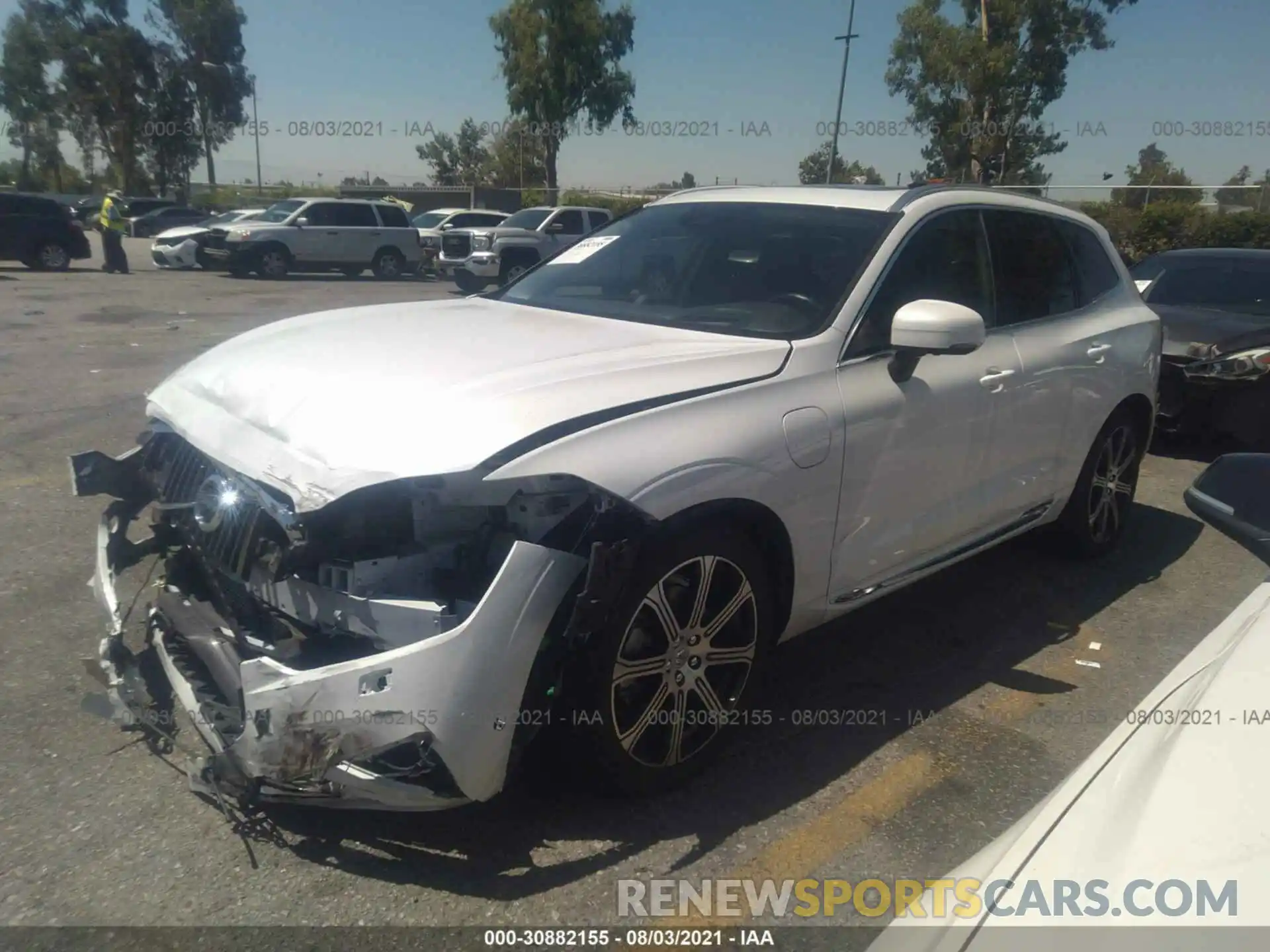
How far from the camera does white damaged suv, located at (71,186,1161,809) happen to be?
8.00 ft

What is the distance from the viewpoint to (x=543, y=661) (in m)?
2.50

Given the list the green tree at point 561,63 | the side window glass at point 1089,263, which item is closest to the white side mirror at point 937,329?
the side window glass at point 1089,263

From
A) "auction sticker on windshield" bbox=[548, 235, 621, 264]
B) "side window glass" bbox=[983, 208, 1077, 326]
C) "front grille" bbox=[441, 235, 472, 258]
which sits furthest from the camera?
"front grille" bbox=[441, 235, 472, 258]

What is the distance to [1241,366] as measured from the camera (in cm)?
709

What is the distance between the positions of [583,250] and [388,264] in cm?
2031

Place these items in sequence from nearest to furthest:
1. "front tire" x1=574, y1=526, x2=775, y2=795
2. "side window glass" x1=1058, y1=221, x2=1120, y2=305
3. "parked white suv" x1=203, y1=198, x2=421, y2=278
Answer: "front tire" x1=574, y1=526, x2=775, y2=795 < "side window glass" x1=1058, y1=221, x2=1120, y2=305 < "parked white suv" x1=203, y1=198, x2=421, y2=278

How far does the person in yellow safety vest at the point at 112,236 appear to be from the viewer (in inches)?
810

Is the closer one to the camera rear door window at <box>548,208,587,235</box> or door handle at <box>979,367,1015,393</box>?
door handle at <box>979,367,1015,393</box>

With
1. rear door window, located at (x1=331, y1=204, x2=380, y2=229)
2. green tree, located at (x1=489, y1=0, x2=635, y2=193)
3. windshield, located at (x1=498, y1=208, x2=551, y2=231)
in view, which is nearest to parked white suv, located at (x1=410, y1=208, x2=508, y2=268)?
rear door window, located at (x1=331, y1=204, x2=380, y2=229)

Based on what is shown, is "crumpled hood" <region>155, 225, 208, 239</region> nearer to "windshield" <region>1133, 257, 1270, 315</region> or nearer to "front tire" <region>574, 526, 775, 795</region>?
"windshield" <region>1133, 257, 1270, 315</region>

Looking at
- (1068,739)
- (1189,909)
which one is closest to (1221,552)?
(1068,739)

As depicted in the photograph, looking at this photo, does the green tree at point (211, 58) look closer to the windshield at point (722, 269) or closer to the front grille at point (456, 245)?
the front grille at point (456, 245)

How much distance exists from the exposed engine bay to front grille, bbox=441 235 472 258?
19.9 metres

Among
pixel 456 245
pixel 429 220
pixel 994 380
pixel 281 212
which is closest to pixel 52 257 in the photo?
pixel 281 212
